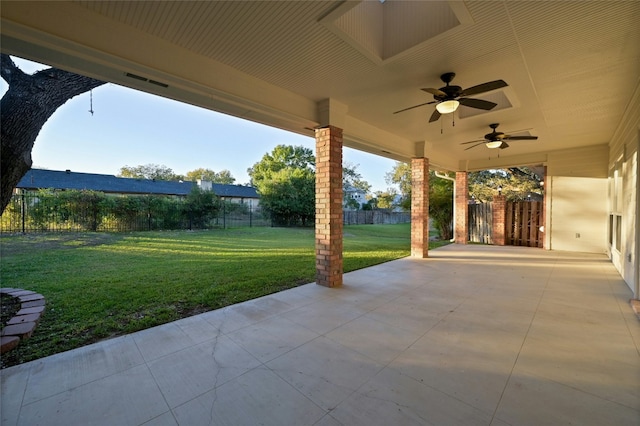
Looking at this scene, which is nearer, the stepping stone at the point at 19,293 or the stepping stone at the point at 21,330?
the stepping stone at the point at 21,330

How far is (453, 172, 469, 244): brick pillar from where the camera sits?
9.27 m

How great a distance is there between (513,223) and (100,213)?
1516cm

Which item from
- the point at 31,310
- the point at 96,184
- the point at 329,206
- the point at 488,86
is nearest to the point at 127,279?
the point at 31,310

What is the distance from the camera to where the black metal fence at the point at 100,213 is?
866 centimetres

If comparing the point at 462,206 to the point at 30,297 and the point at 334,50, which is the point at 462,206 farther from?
the point at 30,297

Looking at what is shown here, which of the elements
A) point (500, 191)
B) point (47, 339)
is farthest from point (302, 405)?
point (500, 191)

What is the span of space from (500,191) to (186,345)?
593 inches

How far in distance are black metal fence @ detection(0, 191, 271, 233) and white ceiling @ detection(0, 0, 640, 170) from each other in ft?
31.4

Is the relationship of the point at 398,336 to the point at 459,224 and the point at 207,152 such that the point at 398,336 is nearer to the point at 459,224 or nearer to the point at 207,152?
the point at 459,224

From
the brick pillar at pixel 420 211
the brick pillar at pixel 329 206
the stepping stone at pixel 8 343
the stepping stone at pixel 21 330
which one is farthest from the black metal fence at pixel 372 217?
the stepping stone at pixel 8 343

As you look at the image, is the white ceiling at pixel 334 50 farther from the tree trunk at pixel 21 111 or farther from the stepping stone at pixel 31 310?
the stepping stone at pixel 31 310

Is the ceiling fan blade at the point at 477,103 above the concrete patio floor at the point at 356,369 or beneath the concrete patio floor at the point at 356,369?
above

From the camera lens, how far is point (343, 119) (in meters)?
4.45

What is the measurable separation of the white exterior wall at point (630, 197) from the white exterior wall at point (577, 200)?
208 centimetres
